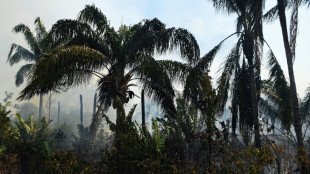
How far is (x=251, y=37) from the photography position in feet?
41.8

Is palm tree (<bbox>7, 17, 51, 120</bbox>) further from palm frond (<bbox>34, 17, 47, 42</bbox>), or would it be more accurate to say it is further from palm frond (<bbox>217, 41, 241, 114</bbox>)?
palm frond (<bbox>217, 41, 241, 114</bbox>)

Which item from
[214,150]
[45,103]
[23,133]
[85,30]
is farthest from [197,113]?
[45,103]

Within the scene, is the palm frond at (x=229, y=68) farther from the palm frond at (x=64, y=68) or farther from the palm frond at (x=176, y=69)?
the palm frond at (x=64, y=68)

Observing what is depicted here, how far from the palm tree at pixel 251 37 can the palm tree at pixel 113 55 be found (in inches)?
75.3

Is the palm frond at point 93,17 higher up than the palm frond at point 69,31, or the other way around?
the palm frond at point 93,17

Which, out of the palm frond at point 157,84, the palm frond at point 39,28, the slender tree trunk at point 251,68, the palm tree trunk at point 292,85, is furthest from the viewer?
the palm frond at point 39,28

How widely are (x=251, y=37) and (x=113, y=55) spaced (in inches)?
213

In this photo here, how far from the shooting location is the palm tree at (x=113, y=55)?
10953 millimetres

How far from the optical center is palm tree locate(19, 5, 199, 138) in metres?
11.0

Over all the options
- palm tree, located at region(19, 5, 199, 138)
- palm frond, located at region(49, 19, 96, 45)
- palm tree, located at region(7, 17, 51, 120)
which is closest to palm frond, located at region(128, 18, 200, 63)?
Answer: palm tree, located at region(19, 5, 199, 138)

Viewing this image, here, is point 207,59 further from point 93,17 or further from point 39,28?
point 39,28

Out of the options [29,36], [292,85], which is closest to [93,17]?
[292,85]

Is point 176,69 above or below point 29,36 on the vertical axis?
below

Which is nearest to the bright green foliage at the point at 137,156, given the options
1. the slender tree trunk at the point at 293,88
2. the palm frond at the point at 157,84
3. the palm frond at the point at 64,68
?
the palm frond at the point at 157,84
